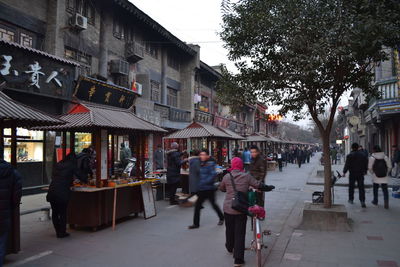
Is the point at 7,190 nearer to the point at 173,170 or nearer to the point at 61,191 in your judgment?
the point at 61,191

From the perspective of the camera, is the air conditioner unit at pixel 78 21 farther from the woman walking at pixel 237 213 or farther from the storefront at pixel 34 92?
the woman walking at pixel 237 213

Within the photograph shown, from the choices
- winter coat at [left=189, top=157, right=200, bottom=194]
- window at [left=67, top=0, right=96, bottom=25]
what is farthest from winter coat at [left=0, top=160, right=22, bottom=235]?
window at [left=67, top=0, right=96, bottom=25]

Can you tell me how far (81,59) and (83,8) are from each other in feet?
7.79

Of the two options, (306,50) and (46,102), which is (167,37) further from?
(306,50)

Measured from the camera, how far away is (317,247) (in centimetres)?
611

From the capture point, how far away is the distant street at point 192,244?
5492 millimetres

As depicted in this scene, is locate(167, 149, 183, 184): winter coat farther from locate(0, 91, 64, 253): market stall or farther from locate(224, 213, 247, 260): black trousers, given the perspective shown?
locate(224, 213, 247, 260): black trousers

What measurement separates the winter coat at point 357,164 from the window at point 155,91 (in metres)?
13.2

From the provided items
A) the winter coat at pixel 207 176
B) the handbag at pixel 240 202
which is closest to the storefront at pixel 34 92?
the winter coat at pixel 207 176

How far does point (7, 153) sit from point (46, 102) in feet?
7.34

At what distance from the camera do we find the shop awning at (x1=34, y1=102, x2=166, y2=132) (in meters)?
7.47

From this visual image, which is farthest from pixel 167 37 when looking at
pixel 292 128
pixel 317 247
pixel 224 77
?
pixel 292 128

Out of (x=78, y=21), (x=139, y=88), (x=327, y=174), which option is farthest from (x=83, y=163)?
(x=139, y=88)

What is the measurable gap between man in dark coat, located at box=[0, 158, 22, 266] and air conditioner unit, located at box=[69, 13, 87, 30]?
1012 cm
